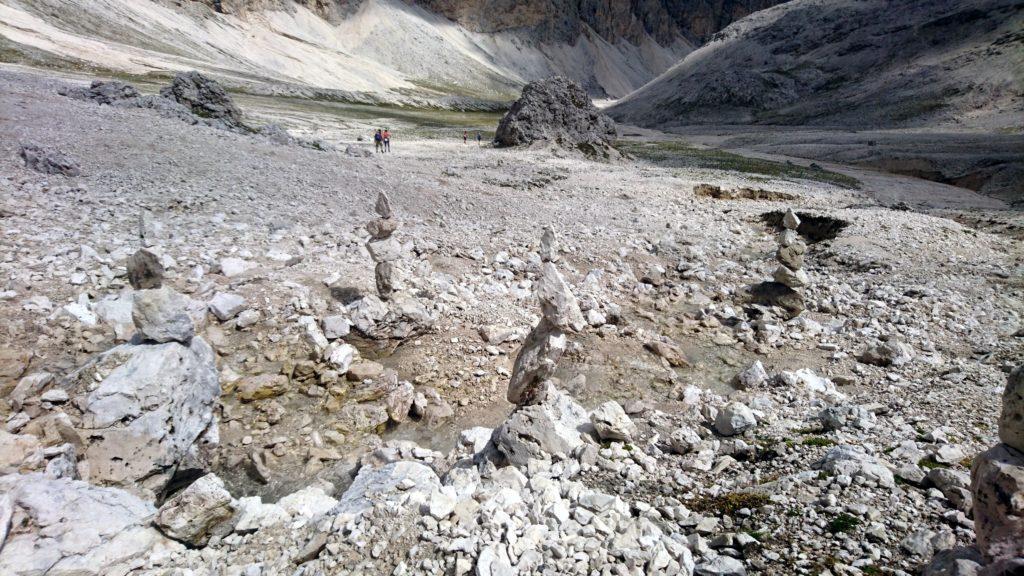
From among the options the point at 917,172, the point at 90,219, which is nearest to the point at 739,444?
the point at 90,219

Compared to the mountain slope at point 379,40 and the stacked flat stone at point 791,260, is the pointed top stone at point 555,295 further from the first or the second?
the mountain slope at point 379,40

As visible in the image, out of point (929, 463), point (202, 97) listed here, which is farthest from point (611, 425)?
point (202, 97)

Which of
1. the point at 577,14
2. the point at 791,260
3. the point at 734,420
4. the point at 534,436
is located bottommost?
the point at 534,436

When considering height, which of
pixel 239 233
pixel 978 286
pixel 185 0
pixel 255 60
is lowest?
pixel 239 233

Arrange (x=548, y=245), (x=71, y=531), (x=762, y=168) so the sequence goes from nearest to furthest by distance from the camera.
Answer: (x=71, y=531)
(x=548, y=245)
(x=762, y=168)

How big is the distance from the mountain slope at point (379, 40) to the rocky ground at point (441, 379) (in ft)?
200

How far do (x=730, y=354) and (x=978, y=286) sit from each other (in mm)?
7003

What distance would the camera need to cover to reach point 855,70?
70.2 metres

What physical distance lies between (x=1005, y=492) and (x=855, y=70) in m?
91.2

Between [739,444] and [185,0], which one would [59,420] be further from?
[185,0]

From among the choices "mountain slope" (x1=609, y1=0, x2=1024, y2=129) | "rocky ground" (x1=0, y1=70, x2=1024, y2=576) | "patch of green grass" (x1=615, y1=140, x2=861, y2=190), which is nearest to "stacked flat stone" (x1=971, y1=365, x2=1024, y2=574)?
"rocky ground" (x1=0, y1=70, x2=1024, y2=576)

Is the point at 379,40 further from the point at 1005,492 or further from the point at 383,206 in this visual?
the point at 1005,492

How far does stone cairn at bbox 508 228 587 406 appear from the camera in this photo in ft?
18.8

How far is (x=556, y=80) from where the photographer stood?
34.2 meters
